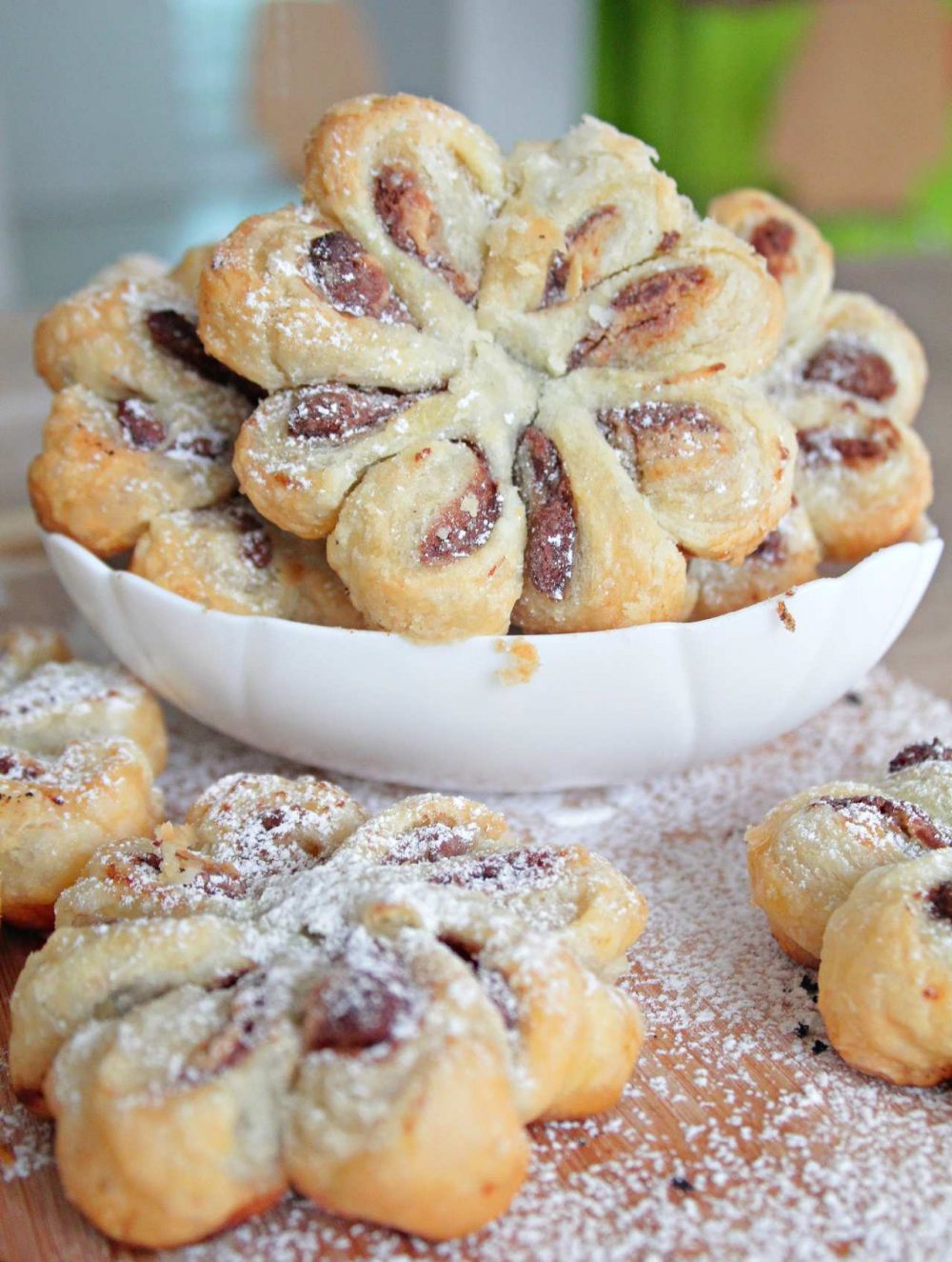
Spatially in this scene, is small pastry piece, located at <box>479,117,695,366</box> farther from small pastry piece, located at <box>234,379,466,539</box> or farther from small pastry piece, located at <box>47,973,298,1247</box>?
small pastry piece, located at <box>47,973,298,1247</box>

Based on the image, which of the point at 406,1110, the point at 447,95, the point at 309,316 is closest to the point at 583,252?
the point at 309,316

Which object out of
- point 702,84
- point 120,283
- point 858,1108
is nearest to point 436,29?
point 702,84

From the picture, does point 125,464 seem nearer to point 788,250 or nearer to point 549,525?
point 549,525

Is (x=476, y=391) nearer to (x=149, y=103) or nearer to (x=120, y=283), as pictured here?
(x=120, y=283)

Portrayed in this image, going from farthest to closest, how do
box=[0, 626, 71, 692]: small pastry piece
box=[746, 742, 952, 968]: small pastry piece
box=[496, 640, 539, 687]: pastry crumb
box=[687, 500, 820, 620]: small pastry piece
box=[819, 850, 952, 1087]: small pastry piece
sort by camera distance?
box=[0, 626, 71, 692]: small pastry piece, box=[687, 500, 820, 620]: small pastry piece, box=[496, 640, 539, 687]: pastry crumb, box=[746, 742, 952, 968]: small pastry piece, box=[819, 850, 952, 1087]: small pastry piece

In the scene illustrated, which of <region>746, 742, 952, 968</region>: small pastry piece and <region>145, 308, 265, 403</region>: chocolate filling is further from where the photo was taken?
<region>145, 308, 265, 403</region>: chocolate filling

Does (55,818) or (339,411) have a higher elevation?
(339,411)

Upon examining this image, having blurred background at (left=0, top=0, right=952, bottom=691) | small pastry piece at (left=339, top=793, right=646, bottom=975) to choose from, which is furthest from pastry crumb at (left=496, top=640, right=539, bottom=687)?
blurred background at (left=0, top=0, right=952, bottom=691)
